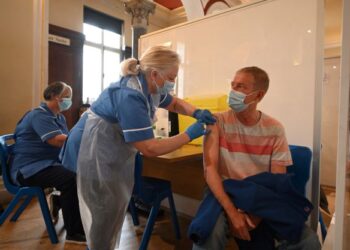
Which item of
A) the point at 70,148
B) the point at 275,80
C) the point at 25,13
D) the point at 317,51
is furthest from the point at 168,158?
the point at 25,13

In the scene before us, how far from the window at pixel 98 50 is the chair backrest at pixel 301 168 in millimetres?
3787

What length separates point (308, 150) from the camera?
61.8 inches

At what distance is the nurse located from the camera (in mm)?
1236

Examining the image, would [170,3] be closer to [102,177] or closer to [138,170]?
[138,170]

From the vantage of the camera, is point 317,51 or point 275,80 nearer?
point 317,51

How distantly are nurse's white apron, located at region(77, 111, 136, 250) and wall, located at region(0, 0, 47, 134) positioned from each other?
2.15 meters

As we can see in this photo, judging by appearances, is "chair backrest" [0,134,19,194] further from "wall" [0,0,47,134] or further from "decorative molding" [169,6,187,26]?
"decorative molding" [169,6,187,26]

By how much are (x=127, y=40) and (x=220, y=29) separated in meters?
3.41

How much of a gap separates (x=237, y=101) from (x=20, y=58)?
104 inches

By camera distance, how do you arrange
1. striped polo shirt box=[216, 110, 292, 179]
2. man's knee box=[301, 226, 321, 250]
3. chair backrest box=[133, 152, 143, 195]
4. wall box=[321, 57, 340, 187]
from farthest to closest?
wall box=[321, 57, 340, 187] < chair backrest box=[133, 152, 143, 195] < striped polo shirt box=[216, 110, 292, 179] < man's knee box=[301, 226, 321, 250]

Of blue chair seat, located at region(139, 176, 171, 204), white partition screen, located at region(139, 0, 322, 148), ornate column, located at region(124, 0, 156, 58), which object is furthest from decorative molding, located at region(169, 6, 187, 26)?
blue chair seat, located at region(139, 176, 171, 204)

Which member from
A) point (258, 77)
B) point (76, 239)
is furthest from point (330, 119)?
point (76, 239)

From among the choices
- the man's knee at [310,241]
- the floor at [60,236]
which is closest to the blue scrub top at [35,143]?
the floor at [60,236]

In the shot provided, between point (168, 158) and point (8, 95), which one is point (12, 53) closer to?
point (8, 95)
